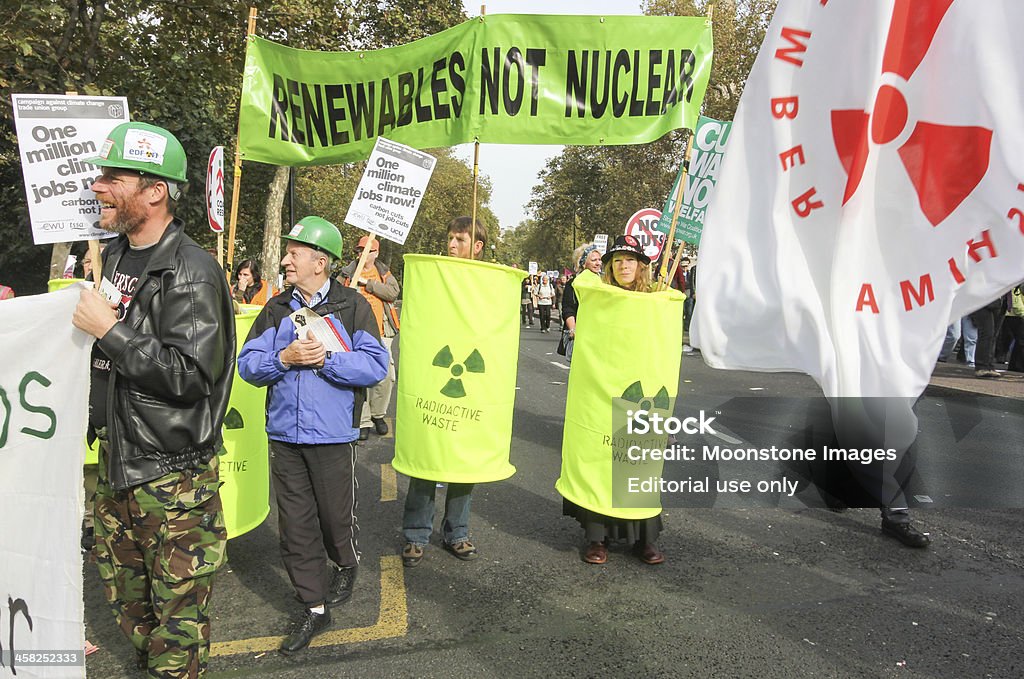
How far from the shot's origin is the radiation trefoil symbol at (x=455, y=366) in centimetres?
423

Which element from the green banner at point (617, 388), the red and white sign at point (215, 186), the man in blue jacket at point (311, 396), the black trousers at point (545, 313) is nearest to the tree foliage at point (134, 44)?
the red and white sign at point (215, 186)

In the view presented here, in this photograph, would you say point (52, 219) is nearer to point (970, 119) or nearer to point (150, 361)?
point (150, 361)

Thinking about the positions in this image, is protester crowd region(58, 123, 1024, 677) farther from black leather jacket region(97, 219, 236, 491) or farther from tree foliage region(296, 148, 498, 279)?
tree foliage region(296, 148, 498, 279)

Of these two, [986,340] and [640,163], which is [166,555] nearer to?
[986,340]

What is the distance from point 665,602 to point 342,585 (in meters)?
1.63

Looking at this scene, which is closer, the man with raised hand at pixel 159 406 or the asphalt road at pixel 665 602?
the man with raised hand at pixel 159 406

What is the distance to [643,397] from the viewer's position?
425 centimetres

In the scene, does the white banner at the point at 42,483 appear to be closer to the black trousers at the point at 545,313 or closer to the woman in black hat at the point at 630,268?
the woman in black hat at the point at 630,268

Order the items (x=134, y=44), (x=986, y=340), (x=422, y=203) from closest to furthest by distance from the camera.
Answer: (x=134, y=44) → (x=986, y=340) → (x=422, y=203)

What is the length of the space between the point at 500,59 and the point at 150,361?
9.32ft

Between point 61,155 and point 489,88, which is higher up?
point 489,88

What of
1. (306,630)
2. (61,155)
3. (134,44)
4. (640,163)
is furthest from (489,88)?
(640,163)

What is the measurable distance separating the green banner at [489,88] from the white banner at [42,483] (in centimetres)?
265

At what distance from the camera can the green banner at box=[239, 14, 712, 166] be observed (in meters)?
4.30
